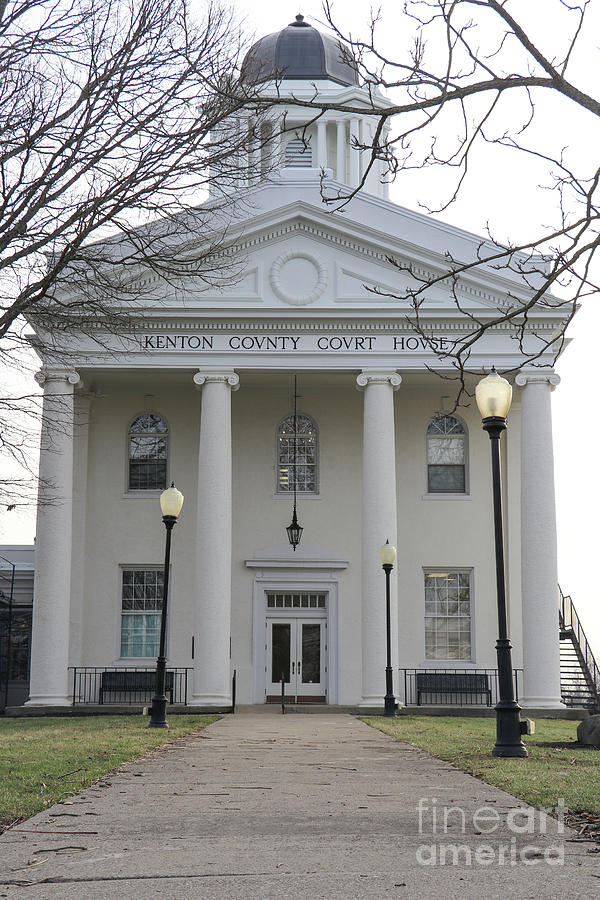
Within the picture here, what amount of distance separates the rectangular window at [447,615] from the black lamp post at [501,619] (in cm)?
1810

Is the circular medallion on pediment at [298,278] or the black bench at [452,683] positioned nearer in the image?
the circular medallion on pediment at [298,278]

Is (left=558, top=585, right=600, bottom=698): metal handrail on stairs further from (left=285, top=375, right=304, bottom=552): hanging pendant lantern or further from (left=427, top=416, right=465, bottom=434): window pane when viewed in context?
(left=285, top=375, right=304, bottom=552): hanging pendant lantern

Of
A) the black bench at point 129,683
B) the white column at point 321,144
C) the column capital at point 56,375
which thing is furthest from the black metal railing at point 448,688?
the white column at point 321,144

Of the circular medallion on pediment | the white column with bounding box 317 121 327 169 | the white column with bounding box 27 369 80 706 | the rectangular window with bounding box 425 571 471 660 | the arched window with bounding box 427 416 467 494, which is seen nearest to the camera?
the white column with bounding box 27 369 80 706

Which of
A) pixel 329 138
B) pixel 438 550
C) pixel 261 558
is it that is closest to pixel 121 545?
pixel 261 558

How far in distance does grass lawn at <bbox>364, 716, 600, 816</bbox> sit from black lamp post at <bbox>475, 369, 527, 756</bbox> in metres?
0.26

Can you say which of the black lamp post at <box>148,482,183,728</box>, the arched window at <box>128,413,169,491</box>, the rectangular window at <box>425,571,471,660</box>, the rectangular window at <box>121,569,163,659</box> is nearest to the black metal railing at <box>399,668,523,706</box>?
the rectangular window at <box>425,571,471,660</box>

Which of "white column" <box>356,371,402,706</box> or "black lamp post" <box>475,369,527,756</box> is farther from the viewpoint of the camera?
"white column" <box>356,371,402,706</box>

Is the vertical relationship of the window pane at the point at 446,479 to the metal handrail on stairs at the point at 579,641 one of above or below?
above

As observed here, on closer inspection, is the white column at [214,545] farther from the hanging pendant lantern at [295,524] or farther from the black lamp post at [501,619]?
the black lamp post at [501,619]

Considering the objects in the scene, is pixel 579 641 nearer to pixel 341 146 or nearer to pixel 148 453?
pixel 148 453

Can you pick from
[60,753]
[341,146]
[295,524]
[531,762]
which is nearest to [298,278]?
[295,524]

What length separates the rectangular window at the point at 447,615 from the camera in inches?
1203

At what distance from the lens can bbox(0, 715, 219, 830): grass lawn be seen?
817 cm
